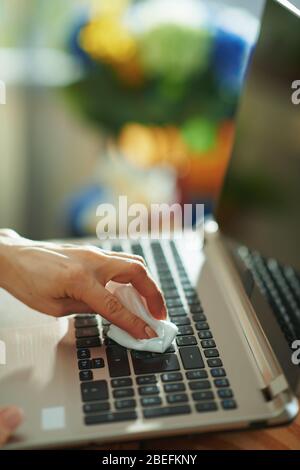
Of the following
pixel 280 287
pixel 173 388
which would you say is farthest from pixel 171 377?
pixel 280 287

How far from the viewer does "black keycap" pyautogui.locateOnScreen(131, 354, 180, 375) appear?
2.02 ft

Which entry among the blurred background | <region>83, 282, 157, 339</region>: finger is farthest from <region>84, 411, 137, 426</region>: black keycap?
the blurred background

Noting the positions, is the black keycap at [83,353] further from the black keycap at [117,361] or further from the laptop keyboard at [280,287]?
the laptop keyboard at [280,287]

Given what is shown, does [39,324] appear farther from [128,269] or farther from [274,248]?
[274,248]

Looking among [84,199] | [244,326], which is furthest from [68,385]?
[84,199]

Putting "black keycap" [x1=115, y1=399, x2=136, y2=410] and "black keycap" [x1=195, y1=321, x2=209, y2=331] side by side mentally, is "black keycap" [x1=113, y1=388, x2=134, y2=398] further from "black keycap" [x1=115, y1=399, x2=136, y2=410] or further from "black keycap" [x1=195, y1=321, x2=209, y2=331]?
"black keycap" [x1=195, y1=321, x2=209, y2=331]

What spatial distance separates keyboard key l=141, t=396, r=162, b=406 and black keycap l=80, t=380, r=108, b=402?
4 centimetres

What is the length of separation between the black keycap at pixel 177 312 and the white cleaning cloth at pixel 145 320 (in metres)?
0.04

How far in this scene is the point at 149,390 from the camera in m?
0.59

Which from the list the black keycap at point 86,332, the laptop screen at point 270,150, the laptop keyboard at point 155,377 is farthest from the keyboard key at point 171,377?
the laptop screen at point 270,150

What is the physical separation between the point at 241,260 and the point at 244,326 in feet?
0.50

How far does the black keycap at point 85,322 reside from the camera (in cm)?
68

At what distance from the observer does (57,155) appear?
150cm
